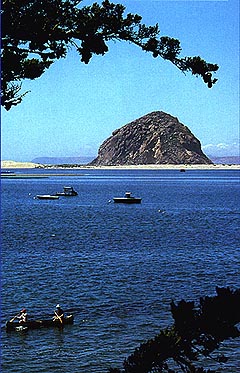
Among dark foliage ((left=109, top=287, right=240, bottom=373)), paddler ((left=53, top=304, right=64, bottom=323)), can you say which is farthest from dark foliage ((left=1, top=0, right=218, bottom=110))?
paddler ((left=53, top=304, right=64, bottom=323))

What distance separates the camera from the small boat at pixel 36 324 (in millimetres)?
34750

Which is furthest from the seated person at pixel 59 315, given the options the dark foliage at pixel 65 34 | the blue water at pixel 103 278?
the dark foliage at pixel 65 34

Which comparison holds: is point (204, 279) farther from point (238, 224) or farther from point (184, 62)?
point (238, 224)

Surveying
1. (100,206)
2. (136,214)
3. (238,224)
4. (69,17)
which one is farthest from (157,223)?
(69,17)

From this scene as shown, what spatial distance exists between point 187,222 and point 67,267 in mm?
49461

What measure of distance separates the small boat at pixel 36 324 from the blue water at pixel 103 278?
0.38m

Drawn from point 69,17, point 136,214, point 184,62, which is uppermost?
point 69,17

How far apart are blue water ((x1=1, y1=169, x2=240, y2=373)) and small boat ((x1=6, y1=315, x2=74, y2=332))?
38cm

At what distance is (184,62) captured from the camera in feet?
39.2

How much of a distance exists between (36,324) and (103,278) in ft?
44.5

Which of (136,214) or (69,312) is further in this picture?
(136,214)

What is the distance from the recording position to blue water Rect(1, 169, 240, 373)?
32250mm

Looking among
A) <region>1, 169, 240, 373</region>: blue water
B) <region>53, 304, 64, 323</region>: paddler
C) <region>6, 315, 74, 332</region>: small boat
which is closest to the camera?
<region>1, 169, 240, 373</region>: blue water

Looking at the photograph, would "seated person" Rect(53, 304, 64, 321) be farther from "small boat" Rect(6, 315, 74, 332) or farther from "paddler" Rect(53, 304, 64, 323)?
"small boat" Rect(6, 315, 74, 332)
